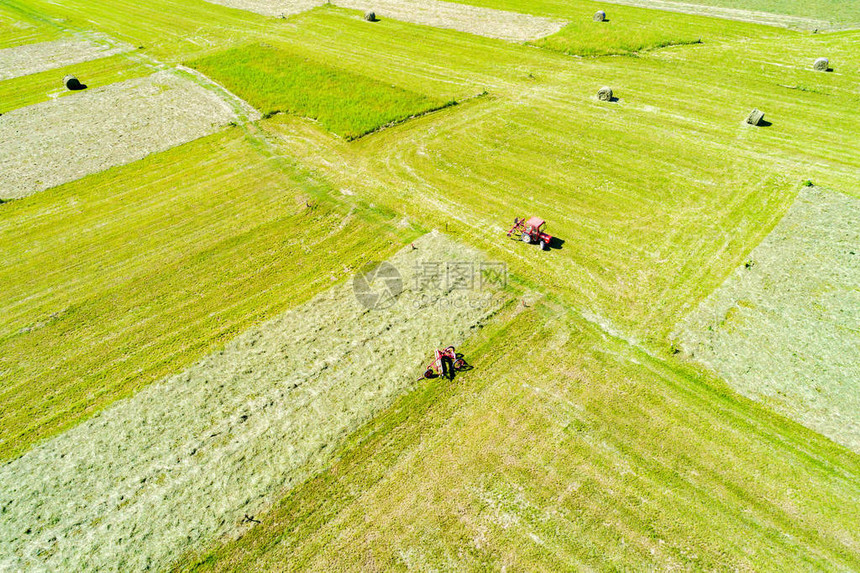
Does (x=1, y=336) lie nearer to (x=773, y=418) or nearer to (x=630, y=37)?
(x=773, y=418)

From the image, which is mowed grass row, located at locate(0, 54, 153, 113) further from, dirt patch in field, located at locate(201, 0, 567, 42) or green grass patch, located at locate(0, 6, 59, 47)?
dirt patch in field, located at locate(201, 0, 567, 42)

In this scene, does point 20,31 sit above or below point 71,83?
above

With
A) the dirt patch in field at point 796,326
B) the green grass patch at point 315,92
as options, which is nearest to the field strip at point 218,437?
the dirt patch in field at point 796,326

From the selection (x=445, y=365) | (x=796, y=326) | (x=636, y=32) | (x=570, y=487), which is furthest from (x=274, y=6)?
(x=570, y=487)

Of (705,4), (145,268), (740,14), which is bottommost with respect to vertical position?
(145,268)

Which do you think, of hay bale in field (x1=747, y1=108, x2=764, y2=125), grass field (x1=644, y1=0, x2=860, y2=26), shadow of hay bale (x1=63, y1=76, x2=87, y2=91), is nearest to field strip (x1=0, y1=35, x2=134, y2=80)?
shadow of hay bale (x1=63, y1=76, x2=87, y2=91)

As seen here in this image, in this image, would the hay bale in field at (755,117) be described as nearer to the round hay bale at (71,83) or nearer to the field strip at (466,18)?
the field strip at (466,18)

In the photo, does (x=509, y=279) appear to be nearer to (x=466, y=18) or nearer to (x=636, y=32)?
(x=636, y=32)
